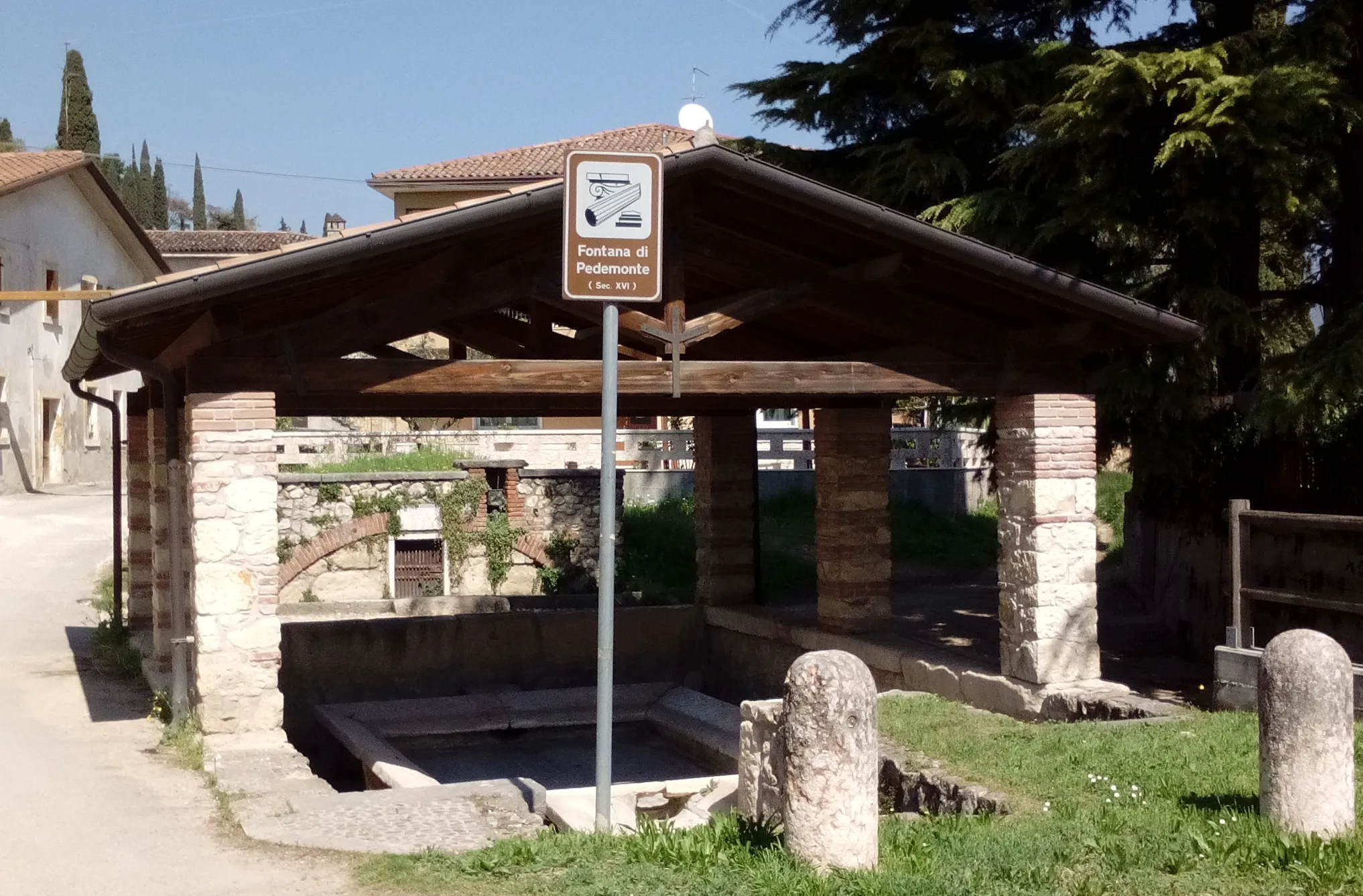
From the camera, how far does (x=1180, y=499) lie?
12.6m

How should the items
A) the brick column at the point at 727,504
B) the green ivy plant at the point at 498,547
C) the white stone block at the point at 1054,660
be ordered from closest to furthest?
the white stone block at the point at 1054,660 → the brick column at the point at 727,504 → the green ivy plant at the point at 498,547

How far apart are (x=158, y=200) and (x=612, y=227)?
70302 millimetres

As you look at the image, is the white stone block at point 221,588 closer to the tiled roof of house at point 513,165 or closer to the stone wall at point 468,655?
the stone wall at point 468,655

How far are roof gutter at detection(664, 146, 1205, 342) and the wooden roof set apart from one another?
0.04 ft

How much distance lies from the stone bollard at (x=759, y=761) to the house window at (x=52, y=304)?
27747 mm

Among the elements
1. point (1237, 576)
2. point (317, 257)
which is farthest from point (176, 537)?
point (1237, 576)

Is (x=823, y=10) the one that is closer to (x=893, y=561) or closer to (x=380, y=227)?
(x=380, y=227)

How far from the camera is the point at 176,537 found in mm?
9102

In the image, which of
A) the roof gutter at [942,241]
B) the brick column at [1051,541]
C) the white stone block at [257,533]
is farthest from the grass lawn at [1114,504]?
the white stone block at [257,533]

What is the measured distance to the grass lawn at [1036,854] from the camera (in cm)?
471

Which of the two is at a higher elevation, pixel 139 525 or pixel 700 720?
pixel 139 525

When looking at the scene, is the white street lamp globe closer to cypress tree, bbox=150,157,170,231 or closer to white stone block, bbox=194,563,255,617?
white stone block, bbox=194,563,255,617

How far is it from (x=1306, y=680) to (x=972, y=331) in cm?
508

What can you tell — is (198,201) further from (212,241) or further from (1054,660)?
(1054,660)
